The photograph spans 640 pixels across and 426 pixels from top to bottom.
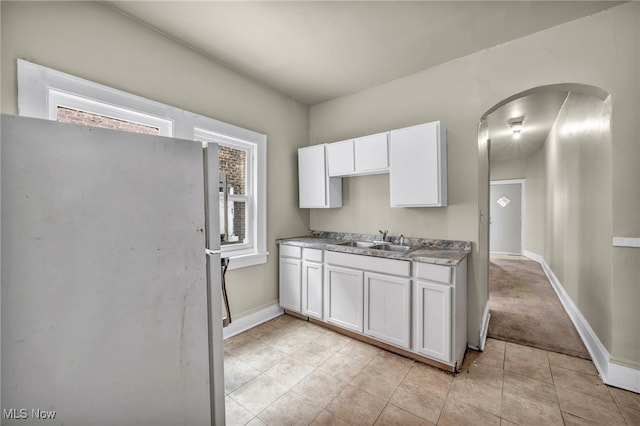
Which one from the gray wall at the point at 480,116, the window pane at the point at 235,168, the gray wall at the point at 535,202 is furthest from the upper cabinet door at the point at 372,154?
the gray wall at the point at 535,202

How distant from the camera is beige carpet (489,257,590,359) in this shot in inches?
105

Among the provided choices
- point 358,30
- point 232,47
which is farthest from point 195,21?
point 358,30

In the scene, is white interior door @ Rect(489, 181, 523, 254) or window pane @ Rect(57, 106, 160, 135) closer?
window pane @ Rect(57, 106, 160, 135)

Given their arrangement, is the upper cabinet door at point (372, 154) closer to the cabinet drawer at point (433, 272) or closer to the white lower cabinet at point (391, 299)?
the white lower cabinet at point (391, 299)

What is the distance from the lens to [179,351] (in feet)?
3.46

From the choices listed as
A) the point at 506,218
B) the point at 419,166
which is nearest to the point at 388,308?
the point at 419,166

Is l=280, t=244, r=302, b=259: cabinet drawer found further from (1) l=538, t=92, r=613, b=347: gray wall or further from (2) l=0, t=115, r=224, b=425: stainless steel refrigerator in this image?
(1) l=538, t=92, r=613, b=347: gray wall

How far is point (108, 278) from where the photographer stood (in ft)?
2.96

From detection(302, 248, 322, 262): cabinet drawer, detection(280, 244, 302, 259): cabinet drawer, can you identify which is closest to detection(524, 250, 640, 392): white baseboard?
detection(302, 248, 322, 262): cabinet drawer

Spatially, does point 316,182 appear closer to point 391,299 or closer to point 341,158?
point 341,158

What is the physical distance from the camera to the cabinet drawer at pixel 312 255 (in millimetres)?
2966

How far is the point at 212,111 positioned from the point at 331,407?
2.78m

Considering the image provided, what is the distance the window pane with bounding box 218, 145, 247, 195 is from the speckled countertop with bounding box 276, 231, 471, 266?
0.83 meters

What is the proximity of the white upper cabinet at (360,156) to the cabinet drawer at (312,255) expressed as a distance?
0.96 m
